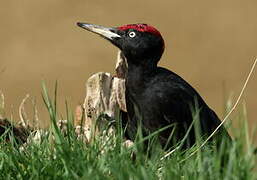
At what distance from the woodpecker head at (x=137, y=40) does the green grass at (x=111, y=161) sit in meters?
2.08

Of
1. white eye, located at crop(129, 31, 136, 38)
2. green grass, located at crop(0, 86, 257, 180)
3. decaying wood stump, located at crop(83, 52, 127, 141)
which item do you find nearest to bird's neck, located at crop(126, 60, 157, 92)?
decaying wood stump, located at crop(83, 52, 127, 141)

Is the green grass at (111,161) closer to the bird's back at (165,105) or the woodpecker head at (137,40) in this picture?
the bird's back at (165,105)

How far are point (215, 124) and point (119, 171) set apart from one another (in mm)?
3049

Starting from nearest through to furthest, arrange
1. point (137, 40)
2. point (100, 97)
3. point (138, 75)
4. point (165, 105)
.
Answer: point (100, 97), point (165, 105), point (138, 75), point (137, 40)

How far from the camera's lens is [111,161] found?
377cm

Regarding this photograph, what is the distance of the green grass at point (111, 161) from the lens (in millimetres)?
3564

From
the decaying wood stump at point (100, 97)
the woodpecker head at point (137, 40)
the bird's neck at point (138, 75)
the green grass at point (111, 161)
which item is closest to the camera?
the green grass at point (111, 161)

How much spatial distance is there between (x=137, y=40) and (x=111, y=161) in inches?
113

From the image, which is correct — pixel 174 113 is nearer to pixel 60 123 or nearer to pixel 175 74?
pixel 175 74

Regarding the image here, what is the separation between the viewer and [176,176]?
11.6 ft

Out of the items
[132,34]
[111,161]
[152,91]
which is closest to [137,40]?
[132,34]

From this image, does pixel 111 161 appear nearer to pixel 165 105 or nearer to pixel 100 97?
pixel 100 97

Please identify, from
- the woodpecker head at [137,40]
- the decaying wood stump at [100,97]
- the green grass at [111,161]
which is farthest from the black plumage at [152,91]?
the green grass at [111,161]

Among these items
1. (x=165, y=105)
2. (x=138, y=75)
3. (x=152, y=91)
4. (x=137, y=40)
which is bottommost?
(x=165, y=105)
